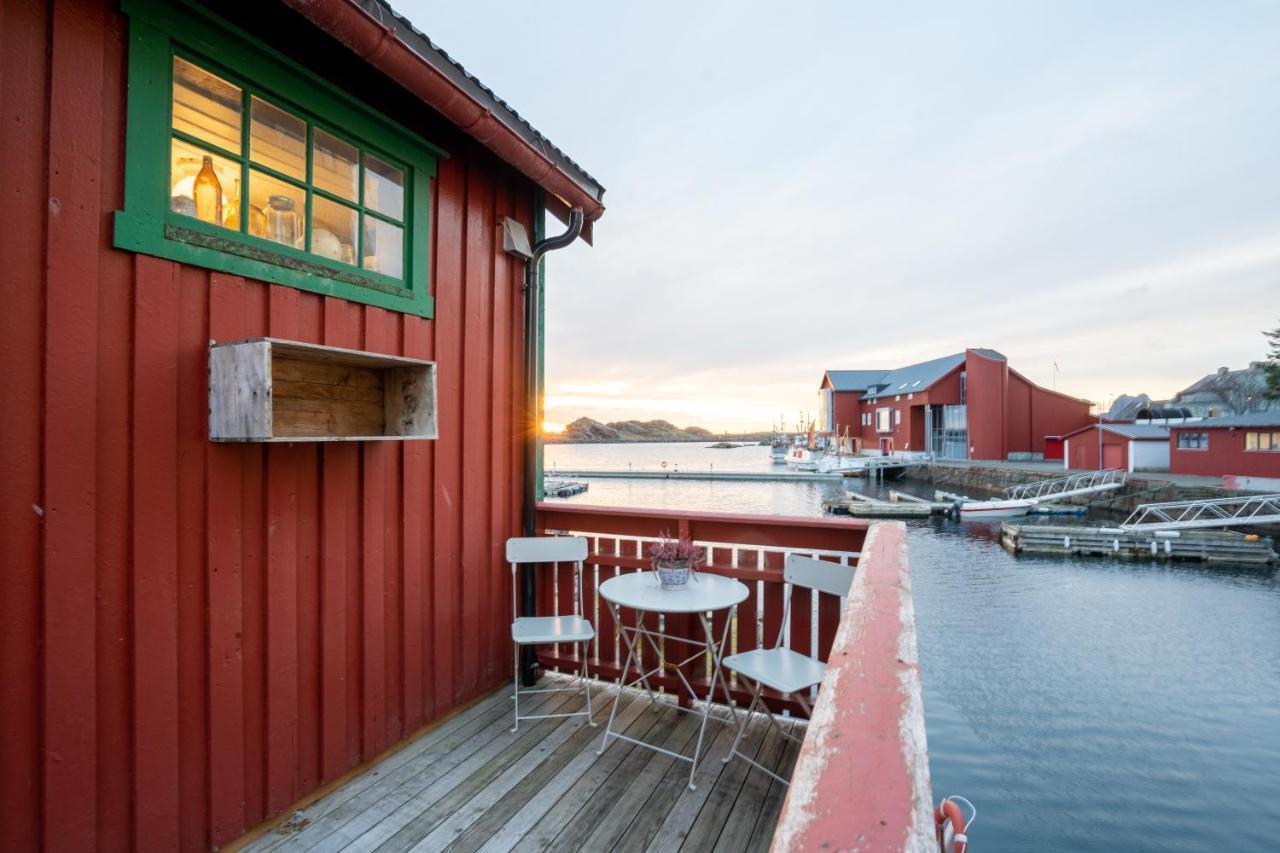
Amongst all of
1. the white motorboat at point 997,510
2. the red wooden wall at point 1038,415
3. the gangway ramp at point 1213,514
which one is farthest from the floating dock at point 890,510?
the red wooden wall at point 1038,415

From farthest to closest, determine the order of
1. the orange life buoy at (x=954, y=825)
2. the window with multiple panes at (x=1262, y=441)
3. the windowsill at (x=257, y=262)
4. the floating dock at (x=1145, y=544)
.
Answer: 1. the window with multiple panes at (x=1262, y=441)
2. the floating dock at (x=1145, y=544)
3. the windowsill at (x=257, y=262)
4. the orange life buoy at (x=954, y=825)

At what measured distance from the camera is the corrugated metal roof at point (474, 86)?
6.57 ft

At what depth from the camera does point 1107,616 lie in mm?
10992

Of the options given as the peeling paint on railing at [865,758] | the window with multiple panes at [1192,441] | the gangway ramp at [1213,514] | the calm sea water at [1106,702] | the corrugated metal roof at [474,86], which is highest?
the corrugated metal roof at [474,86]

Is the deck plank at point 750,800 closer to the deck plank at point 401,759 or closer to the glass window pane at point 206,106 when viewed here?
the deck plank at point 401,759

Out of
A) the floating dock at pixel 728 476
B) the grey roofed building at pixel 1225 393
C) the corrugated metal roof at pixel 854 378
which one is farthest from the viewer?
the corrugated metal roof at pixel 854 378

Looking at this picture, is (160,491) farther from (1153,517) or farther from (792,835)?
(1153,517)

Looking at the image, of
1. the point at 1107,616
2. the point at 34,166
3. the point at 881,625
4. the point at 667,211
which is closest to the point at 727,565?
the point at 881,625

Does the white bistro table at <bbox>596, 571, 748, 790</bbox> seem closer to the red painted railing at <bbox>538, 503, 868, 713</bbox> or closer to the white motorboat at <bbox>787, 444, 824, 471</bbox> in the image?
the red painted railing at <bbox>538, 503, 868, 713</bbox>

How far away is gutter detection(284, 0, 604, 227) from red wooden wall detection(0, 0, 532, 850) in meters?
0.60

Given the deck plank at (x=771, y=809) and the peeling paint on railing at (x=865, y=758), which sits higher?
the peeling paint on railing at (x=865, y=758)

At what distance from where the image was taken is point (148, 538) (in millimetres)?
1639

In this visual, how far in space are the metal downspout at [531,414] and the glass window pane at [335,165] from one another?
3.49ft

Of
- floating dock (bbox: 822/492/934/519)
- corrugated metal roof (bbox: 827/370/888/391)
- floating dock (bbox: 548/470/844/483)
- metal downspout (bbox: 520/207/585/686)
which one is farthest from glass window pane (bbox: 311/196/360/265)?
corrugated metal roof (bbox: 827/370/888/391)
